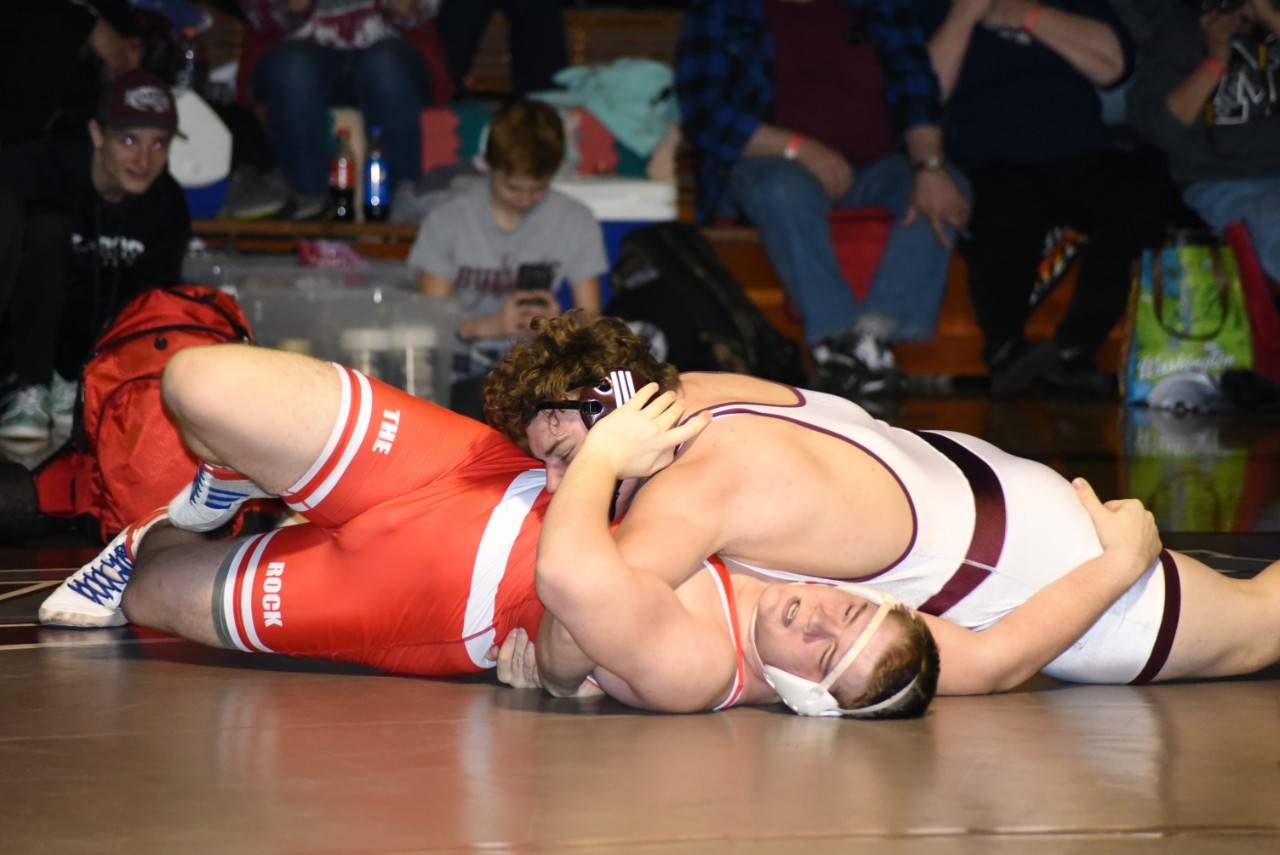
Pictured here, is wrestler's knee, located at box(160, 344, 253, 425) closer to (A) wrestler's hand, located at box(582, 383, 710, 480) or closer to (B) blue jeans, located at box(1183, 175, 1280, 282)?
(A) wrestler's hand, located at box(582, 383, 710, 480)

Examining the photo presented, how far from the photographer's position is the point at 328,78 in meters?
6.94

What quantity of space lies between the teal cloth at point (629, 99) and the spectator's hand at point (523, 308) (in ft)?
5.76

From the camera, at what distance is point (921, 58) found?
6.79m

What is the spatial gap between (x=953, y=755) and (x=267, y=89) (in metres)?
5.36

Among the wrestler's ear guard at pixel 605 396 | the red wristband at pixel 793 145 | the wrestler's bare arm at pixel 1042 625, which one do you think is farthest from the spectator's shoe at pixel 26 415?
the wrestler's bare arm at pixel 1042 625

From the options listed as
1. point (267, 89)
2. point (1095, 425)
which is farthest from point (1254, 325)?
point (267, 89)

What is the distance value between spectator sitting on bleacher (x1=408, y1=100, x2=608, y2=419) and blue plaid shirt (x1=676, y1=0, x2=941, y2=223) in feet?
2.94

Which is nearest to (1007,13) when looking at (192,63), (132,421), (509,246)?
(509,246)

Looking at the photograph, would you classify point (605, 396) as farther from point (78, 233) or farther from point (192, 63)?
point (192, 63)

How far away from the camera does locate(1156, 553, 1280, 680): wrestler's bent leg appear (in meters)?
2.74

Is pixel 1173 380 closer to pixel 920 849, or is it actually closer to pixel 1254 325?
pixel 1254 325

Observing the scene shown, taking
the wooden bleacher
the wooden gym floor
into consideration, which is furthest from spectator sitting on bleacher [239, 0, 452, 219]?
the wooden gym floor

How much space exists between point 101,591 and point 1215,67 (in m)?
5.32

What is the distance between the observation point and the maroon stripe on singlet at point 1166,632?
2717 mm
